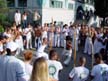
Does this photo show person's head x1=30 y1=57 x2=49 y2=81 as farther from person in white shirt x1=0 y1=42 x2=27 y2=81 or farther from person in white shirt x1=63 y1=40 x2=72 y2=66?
person in white shirt x1=63 y1=40 x2=72 y2=66

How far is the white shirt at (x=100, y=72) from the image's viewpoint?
1129cm

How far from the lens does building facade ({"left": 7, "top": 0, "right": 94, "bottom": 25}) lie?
40.8 metres

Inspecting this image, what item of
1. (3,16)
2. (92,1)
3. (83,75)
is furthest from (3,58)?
(92,1)

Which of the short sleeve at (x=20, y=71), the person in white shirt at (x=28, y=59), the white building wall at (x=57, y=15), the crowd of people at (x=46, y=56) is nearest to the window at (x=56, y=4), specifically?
the white building wall at (x=57, y=15)

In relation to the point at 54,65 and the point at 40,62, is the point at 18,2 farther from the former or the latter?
the point at 40,62

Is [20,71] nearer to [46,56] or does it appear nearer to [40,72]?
[40,72]

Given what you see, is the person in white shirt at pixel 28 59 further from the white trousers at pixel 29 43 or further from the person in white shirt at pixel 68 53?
the white trousers at pixel 29 43

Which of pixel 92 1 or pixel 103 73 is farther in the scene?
pixel 92 1

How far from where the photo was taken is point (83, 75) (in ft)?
38.4

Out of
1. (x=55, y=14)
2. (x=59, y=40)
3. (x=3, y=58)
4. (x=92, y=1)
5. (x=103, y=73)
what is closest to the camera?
(x=3, y=58)

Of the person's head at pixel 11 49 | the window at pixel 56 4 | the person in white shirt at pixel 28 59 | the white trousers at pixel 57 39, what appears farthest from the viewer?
the window at pixel 56 4

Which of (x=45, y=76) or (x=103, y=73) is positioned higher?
(x=45, y=76)

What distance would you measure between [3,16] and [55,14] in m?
9.95

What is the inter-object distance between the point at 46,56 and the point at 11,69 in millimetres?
5066
